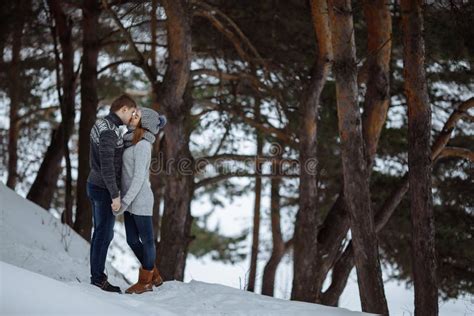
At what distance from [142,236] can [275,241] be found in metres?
12.1

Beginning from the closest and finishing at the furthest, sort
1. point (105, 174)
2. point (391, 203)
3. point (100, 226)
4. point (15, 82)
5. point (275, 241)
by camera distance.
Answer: point (105, 174)
point (100, 226)
point (391, 203)
point (15, 82)
point (275, 241)

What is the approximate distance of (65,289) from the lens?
501cm

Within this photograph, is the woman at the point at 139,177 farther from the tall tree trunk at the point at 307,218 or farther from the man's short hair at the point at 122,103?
the tall tree trunk at the point at 307,218

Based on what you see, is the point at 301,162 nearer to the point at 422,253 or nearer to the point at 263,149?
the point at 422,253

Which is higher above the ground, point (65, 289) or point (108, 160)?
point (108, 160)

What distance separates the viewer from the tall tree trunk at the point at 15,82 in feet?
45.5

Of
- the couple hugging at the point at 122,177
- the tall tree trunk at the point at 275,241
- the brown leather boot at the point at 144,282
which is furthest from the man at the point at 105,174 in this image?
the tall tree trunk at the point at 275,241

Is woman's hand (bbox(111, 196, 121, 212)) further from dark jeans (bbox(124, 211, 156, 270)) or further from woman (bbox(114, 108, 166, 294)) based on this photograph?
dark jeans (bbox(124, 211, 156, 270))

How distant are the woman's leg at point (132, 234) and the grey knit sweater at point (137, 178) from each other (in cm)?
16

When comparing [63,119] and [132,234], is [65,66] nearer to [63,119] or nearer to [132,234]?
[63,119]

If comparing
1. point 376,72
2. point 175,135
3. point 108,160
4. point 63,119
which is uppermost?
point 376,72

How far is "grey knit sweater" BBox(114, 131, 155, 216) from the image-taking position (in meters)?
6.69

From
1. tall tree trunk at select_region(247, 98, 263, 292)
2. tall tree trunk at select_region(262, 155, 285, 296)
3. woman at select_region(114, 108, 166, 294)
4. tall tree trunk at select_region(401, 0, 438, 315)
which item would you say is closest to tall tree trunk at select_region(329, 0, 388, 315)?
tall tree trunk at select_region(401, 0, 438, 315)

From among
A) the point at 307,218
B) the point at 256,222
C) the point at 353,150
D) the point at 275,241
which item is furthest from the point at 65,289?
the point at 256,222
